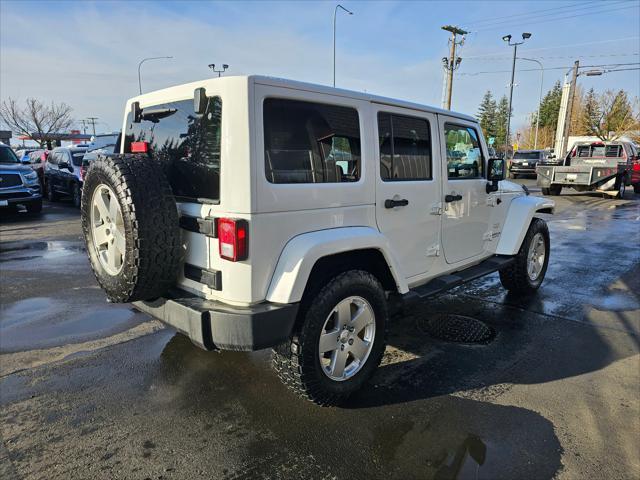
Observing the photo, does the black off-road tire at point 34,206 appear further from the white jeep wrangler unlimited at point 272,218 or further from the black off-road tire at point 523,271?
the black off-road tire at point 523,271

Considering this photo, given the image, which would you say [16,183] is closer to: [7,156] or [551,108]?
[7,156]

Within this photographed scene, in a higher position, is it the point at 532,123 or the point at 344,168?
the point at 532,123

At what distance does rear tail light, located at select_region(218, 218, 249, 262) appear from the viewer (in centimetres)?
256

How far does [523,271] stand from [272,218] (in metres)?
3.78

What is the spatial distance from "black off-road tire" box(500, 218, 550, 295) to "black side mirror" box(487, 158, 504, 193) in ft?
3.17

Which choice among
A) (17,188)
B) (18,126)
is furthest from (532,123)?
(17,188)

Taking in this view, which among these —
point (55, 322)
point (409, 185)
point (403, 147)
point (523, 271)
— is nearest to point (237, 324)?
point (409, 185)

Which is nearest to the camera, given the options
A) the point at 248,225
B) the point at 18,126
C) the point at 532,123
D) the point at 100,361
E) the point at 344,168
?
the point at 248,225

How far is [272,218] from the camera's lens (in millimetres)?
2646

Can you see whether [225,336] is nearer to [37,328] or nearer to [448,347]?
[448,347]

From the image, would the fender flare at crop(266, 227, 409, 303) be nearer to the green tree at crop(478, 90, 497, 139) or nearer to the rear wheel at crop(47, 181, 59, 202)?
the rear wheel at crop(47, 181, 59, 202)

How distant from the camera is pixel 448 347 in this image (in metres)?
4.05

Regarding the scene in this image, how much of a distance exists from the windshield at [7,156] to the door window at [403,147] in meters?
12.6

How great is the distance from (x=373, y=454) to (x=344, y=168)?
1786 mm
